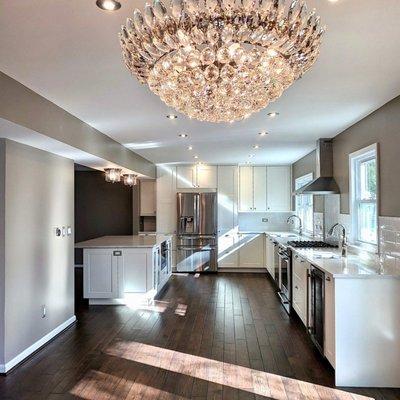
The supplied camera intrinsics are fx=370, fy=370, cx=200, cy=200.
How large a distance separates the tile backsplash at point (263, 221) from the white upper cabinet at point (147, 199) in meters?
2.14

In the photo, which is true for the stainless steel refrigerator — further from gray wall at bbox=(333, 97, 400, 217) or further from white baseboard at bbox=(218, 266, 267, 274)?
gray wall at bbox=(333, 97, 400, 217)

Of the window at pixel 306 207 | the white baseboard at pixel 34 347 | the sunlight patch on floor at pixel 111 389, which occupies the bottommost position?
the sunlight patch on floor at pixel 111 389

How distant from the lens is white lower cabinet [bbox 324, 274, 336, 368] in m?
3.19

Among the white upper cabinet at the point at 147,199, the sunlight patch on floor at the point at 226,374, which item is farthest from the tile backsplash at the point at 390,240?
the white upper cabinet at the point at 147,199

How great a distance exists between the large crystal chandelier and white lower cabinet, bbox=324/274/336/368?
6.76 ft

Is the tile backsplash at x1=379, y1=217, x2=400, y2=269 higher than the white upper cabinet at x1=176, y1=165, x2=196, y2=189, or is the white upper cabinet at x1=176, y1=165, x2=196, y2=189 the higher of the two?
the white upper cabinet at x1=176, y1=165, x2=196, y2=189

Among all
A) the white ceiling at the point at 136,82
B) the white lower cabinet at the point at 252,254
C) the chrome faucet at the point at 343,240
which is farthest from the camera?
the white lower cabinet at the point at 252,254

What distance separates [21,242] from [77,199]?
19.2 feet

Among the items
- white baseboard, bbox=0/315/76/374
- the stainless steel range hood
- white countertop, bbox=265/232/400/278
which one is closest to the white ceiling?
the stainless steel range hood

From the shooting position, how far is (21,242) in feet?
12.0

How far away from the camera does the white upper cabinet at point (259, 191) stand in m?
8.57

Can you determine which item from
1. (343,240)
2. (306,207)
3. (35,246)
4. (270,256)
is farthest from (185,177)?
(35,246)

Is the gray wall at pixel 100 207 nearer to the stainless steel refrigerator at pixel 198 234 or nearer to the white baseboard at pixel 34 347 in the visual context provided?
the stainless steel refrigerator at pixel 198 234

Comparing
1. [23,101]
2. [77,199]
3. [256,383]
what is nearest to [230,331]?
[256,383]
